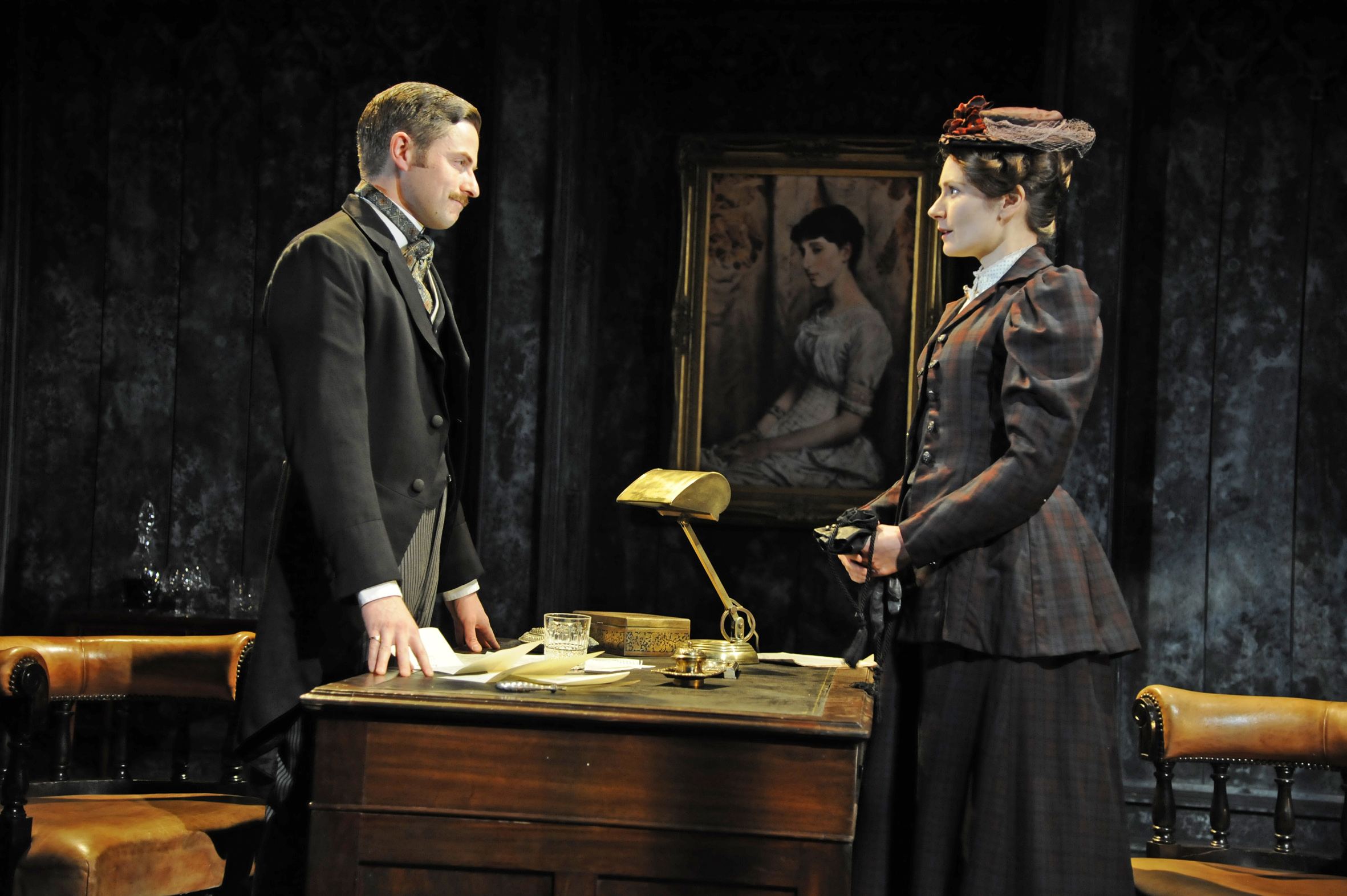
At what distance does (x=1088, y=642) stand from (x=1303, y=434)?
2832 mm

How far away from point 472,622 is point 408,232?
795 mm

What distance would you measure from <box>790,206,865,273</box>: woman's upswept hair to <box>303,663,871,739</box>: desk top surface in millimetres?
2844

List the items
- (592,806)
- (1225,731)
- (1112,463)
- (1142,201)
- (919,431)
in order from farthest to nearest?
(1142,201)
(1112,463)
(1225,731)
(919,431)
(592,806)

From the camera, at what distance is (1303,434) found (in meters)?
4.19

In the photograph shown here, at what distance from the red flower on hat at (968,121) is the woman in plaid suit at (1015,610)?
0.7 inches

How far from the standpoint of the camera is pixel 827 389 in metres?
4.54

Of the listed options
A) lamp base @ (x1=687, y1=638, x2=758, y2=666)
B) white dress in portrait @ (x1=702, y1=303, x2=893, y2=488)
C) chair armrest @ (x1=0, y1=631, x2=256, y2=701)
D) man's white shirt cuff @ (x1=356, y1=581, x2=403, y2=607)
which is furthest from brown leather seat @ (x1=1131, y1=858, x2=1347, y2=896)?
white dress in portrait @ (x1=702, y1=303, x2=893, y2=488)

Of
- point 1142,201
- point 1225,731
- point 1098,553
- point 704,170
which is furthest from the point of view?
point 704,170

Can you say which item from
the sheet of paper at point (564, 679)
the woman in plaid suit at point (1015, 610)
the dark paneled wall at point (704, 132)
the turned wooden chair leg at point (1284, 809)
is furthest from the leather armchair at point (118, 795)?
the turned wooden chair leg at point (1284, 809)

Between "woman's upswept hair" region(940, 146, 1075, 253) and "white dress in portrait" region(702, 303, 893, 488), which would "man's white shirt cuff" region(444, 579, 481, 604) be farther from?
"white dress in portrait" region(702, 303, 893, 488)

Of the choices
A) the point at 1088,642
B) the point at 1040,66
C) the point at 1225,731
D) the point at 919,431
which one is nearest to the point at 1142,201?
the point at 1040,66

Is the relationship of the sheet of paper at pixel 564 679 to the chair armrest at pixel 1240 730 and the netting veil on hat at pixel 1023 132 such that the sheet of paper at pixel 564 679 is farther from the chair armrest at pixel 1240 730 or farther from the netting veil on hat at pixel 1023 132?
the chair armrest at pixel 1240 730

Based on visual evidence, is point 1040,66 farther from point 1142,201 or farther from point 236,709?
point 236,709

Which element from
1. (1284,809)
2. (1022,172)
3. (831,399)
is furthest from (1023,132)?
(831,399)
